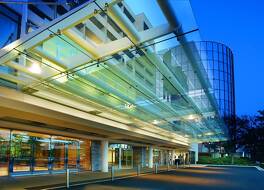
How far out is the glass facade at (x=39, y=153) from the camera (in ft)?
67.7

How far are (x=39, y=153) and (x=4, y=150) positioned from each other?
3433 mm

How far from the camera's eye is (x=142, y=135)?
26.5m

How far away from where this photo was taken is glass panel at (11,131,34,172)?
21203mm

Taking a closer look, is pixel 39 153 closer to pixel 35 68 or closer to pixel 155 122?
pixel 155 122

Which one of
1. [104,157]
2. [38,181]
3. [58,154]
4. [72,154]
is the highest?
[58,154]

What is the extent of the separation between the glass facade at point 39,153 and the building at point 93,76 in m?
0.07

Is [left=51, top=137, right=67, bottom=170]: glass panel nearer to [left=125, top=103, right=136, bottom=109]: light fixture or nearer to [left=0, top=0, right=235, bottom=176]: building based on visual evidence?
[left=0, top=0, right=235, bottom=176]: building

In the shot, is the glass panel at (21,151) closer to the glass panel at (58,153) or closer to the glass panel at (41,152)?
the glass panel at (41,152)

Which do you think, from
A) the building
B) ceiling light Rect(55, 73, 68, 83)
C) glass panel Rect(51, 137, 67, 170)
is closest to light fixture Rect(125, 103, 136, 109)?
the building

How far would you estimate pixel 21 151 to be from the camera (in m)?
22.0

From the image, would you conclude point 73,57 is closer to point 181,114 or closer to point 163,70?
point 163,70

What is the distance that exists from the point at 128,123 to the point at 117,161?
1543cm

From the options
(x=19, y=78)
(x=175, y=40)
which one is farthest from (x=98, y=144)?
(x=175, y=40)

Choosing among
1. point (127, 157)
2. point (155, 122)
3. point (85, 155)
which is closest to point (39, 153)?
point (85, 155)
